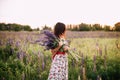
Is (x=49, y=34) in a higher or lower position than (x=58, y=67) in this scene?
higher

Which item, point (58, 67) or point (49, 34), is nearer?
point (49, 34)

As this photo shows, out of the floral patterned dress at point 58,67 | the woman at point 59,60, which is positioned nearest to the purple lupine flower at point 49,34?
the woman at point 59,60

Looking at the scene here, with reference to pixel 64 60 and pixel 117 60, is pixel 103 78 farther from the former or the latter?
pixel 64 60

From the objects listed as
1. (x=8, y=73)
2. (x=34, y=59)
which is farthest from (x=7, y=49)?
(x=8, y=73)

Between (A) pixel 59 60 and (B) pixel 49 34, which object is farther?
(A) pixel 59 60

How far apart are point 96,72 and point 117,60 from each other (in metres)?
0.87

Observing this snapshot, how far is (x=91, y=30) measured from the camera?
12.6 meters

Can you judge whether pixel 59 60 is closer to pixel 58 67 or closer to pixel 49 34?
pixel 58 67

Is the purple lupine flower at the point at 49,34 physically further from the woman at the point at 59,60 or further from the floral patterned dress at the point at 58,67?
the floral patterned dress at the point at 58,67

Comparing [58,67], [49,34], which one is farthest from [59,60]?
[49,34]

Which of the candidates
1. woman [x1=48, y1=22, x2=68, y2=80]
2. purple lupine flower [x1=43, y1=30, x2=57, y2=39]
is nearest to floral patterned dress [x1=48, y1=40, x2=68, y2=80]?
woman [x1=48, y1=22, x2=68, y2=80]

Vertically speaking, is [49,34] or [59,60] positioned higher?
[49,34]

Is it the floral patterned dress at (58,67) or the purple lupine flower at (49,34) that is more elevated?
the purple lupine flower at (49,34)

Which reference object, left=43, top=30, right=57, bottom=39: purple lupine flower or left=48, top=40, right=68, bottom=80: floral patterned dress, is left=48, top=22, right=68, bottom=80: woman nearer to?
left=48, top=40, right=68, bottom=80: floral patterned dress
